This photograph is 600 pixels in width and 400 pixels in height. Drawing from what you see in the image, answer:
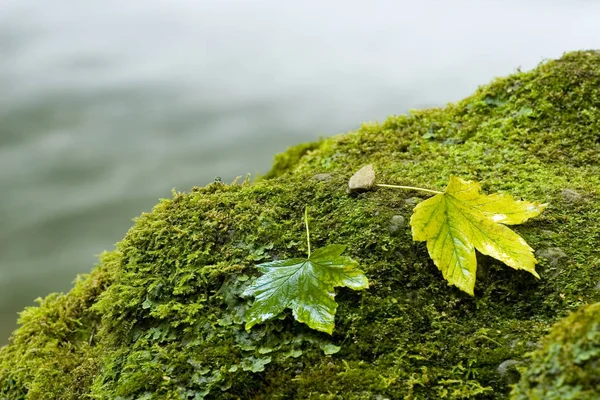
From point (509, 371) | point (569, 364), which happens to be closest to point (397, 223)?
point (509, 371)

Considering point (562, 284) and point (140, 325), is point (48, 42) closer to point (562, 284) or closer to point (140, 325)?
point (140, 325)

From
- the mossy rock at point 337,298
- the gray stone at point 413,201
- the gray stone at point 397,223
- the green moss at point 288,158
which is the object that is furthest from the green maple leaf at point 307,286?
the green moss at point 288,158

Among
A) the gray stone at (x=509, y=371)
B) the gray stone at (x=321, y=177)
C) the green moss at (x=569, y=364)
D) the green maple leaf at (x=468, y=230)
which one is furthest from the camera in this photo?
the gray stone at (x=321, y=177)

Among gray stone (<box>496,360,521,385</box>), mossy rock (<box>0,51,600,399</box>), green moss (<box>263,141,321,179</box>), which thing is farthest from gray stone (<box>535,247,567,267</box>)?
green moss (<box>263,141,321,179</box>)

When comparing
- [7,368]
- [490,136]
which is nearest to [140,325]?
[7,368]

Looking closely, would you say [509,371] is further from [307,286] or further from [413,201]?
[413,201]

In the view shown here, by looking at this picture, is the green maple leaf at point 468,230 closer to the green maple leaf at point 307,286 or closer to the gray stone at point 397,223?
the gray stone at point 397,223
